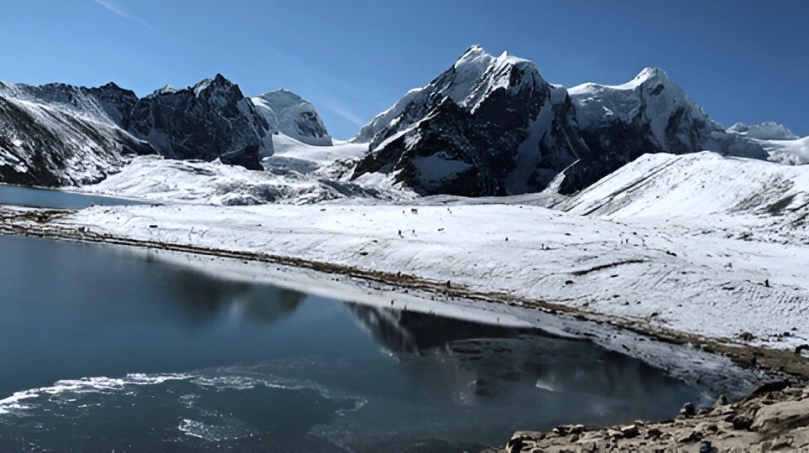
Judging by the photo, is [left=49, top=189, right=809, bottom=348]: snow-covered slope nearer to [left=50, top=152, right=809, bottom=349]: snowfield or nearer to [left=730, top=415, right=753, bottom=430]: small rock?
[left=50, top=152, right=809, bottom=349]: snowfield

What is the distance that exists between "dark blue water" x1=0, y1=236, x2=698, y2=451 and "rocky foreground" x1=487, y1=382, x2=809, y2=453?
1.82 meters

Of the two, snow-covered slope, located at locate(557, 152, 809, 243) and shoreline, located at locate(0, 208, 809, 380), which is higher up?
snow-covered slope, located at locate(557, 152, 809, 243)

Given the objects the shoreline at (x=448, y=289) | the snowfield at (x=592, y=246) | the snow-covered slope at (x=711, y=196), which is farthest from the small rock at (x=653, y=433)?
the snow-covered slope at (x=711, y=196)

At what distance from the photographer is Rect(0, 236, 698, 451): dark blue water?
1548cm

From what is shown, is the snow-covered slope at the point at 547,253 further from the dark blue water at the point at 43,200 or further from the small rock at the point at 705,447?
the dark blue water at the point at 43,200

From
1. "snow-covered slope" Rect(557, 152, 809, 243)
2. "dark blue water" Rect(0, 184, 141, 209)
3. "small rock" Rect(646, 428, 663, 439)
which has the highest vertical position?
"snow-covered slope" Rect(557, 152, 809, 243)

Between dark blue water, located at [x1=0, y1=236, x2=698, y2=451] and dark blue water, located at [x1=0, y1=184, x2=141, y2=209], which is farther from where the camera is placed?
dark blue water, located at [x1=0, y1=184, x2=141, y2=209]

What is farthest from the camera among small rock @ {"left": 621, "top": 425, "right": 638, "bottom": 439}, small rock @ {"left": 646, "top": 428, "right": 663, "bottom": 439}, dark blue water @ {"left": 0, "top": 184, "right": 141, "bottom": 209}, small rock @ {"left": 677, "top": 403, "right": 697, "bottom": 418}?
dark blue water @ {"left": 0, "top": 184, "right": 141, "bottom": 209}

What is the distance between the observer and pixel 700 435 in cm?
1343

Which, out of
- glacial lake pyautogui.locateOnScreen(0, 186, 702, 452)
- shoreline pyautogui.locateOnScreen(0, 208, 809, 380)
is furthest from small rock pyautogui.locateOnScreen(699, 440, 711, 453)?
shoreline pyautogui.locateOnScreen(0, 208, 809, 380)

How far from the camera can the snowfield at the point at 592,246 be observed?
3594 cm

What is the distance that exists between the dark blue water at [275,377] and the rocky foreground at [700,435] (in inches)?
71.6

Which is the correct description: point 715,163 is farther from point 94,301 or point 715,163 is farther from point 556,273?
point 94,301

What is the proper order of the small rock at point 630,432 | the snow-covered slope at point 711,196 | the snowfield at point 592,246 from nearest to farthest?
the small rock at point 630,432, the snowfield at point 592,246, the snow-covered slope at point 711,196
